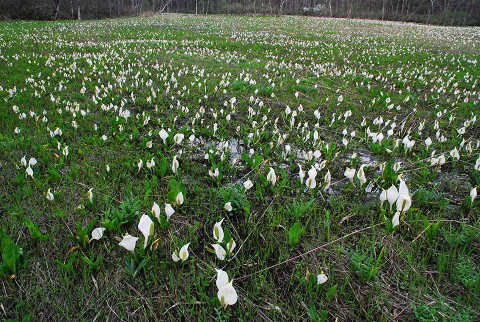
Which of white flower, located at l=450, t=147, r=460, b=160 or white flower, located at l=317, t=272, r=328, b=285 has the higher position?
white flower, located at l=450, t=147, r=460, b=160

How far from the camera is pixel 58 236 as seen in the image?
177 cm

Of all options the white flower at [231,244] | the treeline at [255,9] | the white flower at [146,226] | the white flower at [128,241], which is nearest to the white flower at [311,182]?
the white flower at [231,244]

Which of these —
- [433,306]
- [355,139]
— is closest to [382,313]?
[433,306]

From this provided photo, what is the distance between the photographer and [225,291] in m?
1.21

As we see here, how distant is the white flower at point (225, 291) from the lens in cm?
119

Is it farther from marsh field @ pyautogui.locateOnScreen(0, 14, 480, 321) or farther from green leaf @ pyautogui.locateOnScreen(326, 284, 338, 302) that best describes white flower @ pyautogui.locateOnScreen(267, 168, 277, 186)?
green leaf @ pyautogui.locateOnScreen(326, 284, 338, 302)

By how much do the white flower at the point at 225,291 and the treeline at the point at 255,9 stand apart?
113ft

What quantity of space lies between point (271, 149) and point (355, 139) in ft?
4.55

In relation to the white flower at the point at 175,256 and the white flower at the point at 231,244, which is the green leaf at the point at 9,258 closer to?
the white flower at the point at 175,256

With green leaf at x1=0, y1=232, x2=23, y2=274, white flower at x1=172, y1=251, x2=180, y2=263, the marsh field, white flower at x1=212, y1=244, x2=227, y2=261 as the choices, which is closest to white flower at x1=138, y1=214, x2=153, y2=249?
the marsh field

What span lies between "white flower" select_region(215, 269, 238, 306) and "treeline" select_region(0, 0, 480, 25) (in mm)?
34372

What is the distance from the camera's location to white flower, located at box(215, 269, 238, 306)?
3.90ft

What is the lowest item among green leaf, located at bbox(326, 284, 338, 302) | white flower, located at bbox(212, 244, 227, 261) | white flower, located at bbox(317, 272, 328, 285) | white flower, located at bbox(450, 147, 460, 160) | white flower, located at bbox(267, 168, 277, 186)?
green leaf, located at bbox(326, 284, 338, 302)

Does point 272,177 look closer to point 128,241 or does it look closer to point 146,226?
point 146,226
